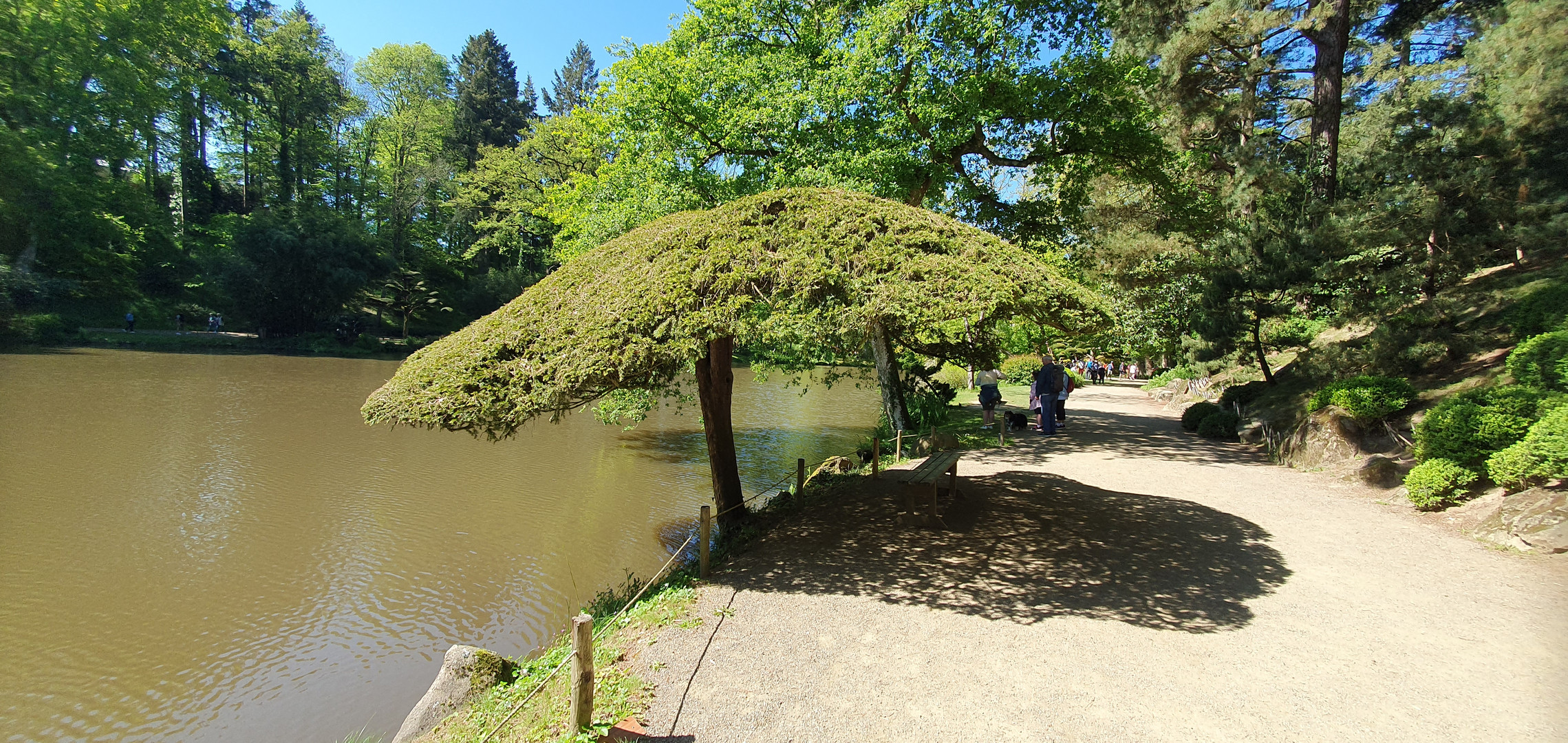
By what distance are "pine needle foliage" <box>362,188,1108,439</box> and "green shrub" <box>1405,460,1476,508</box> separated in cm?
518

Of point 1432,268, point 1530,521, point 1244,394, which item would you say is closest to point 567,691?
point 1530,521

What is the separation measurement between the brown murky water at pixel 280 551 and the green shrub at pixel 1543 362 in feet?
38.0

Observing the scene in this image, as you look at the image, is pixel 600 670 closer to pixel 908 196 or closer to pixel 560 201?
pixel 908 196

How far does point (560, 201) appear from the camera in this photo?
760 inches

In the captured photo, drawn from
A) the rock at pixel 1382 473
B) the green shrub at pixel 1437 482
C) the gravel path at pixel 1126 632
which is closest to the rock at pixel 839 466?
→ the gravel path at pixel 1126 632

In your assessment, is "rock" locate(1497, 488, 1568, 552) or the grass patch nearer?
the grass patch

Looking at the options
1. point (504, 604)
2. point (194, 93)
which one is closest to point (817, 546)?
point (504, 604)

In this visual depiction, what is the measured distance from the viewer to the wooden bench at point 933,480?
8.61m

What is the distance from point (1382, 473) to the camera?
31.5ft

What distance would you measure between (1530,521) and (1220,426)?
871cm

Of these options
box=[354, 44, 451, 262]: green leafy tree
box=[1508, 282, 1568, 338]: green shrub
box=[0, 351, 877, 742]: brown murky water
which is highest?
box=[354, 44, 451, 262]: green leafy tree

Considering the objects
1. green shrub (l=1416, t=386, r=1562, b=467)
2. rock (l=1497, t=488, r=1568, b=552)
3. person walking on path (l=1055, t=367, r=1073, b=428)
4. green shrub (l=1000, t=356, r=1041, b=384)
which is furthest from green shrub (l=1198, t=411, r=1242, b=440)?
green shrub (l=1000, t=356, r=1041, b=384)

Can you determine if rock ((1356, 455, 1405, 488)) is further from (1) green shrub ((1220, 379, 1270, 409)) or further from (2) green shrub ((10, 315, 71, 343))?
(2) green shrub ((10, 315, 71, 343))

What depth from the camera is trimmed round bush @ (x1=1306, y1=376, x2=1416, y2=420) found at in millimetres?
10125
